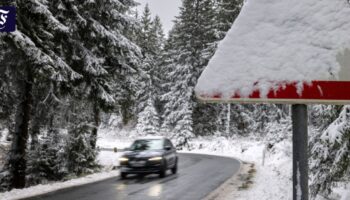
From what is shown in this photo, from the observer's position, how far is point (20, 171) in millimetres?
17078

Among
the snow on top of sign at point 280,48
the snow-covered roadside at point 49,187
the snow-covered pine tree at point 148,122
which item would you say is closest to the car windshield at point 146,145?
the snow-covered roadside at point 49,187

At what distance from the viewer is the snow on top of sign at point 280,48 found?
2641mm

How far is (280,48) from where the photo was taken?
2.69m

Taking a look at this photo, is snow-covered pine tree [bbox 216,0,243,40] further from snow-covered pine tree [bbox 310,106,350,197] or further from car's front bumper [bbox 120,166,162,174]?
snow-covered pine tree [bbox 310,106,350,197]

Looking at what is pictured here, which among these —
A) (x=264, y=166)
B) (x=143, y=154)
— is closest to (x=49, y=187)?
(x=143, y=154)

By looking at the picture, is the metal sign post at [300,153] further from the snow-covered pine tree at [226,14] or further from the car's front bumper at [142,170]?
the snow-covered pine tree at [226,14]

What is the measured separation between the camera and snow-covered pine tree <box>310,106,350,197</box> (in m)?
8.48

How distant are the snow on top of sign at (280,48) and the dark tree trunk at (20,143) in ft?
50.1

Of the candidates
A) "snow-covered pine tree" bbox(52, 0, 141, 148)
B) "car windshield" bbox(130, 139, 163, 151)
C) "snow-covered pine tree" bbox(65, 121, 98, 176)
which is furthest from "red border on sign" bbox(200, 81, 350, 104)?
"snow-covered pine tree" bbox(65, 121, 98, 176)

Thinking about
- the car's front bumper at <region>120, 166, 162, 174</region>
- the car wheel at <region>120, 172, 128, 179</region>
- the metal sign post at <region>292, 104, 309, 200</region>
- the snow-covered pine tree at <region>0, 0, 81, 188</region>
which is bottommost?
the car wheel at <region>120, 172, 128, 179</region>

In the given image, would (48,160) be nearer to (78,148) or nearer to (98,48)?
(78,148)

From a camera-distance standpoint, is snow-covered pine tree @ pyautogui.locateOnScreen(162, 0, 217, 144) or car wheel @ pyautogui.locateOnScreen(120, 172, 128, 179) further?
snow-covered pine tree @ pyautogui.locateOnScreen(162, 0, 217, 144)

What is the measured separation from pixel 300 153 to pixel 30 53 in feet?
34.9

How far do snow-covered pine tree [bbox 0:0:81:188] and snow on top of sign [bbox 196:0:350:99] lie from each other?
9.66 m
